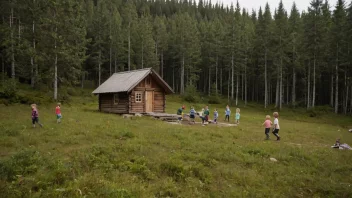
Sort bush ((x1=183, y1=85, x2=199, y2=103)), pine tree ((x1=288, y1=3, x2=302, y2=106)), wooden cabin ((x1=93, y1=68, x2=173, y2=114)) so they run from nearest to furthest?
wooden cabin ((x1=93, y1=68, x2=173, y2=114)), pine tree ((x1=288, y1=3, x2=302, y2=106)), bush ((x1=183, y1=85, x2=199, y2=103))

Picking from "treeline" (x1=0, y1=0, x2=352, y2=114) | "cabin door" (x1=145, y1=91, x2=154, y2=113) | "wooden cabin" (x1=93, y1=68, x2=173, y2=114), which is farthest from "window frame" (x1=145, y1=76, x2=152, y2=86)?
"treeline" (x1=0, y1=0, x2=352, y2=114)

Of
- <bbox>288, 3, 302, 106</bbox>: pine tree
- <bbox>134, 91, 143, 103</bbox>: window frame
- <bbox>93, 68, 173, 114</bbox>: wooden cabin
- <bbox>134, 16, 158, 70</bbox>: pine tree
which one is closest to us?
<bbox>93, 68, 173, 114</bbox>: wooden cabin

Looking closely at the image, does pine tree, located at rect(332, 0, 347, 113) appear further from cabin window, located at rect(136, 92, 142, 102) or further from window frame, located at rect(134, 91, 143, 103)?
cabin window, located at rect(136, 92, 142, 102)

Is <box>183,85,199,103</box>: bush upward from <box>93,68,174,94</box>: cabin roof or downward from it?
downward

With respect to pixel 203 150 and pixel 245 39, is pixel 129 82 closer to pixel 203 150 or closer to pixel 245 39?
pixel 203 150

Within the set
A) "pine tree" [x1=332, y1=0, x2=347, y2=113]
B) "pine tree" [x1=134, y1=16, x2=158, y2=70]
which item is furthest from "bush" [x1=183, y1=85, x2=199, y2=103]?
"pine tree" [x1=332, y1=0, x2=347, y2=113]

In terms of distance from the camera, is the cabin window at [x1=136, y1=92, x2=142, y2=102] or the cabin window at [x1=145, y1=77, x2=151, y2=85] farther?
the cabin window at [x1=145, y1=77, x2=151, y2=85]

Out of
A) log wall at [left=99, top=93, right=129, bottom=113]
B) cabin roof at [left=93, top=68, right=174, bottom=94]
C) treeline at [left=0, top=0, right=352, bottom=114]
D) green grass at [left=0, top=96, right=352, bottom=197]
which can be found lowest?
green grass at [left=0, top=96, right=352, bottom=197]

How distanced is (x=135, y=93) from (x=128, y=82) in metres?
1.67

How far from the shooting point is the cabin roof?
30109 millimetres

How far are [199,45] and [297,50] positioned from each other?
1007 inches

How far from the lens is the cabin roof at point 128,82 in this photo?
3011 centimetres

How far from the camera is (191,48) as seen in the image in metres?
62.2

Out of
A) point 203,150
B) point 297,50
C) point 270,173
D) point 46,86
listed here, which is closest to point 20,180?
point 203,150
